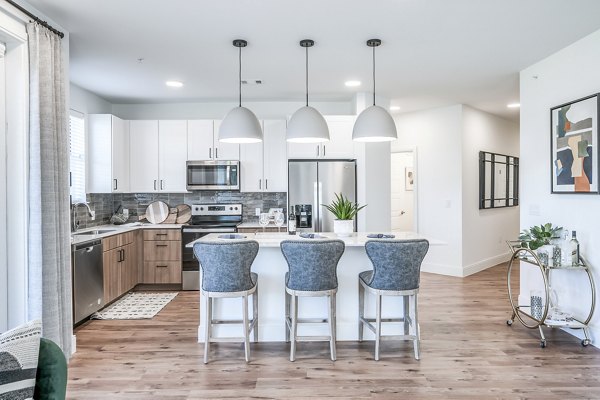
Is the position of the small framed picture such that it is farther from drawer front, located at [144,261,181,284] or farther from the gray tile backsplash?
drawer front, located at [144,261,181,284]

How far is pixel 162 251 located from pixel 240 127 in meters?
2.76

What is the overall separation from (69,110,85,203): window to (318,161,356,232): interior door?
308 centimetres

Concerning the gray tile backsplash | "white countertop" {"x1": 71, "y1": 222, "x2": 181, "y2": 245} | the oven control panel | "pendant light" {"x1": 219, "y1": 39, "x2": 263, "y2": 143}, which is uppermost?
"pendant light" {"x1": 219, "y1": 39, "x2": 263, "y2": 143}

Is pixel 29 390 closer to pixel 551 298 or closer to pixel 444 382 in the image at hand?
pixel 444 382

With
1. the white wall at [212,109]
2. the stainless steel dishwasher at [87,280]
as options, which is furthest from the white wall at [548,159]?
the stainless steel dishwasher at [87,280]

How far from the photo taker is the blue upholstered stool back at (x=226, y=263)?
288cm

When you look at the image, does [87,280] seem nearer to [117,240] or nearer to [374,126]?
[117,240]

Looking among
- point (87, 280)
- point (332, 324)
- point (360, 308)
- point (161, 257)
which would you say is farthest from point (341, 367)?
point (161, 257)

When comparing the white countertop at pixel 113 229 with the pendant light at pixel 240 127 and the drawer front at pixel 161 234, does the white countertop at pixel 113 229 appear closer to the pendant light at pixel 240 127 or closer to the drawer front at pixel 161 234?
the drawer front at pixel 161 234

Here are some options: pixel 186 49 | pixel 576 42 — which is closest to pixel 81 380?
pixel 186 49

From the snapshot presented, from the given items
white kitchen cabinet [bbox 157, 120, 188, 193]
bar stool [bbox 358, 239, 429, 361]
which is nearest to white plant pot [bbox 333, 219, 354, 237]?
bar stool [bbox 358, 239, 429, 361]

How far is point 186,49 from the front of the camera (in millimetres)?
3668

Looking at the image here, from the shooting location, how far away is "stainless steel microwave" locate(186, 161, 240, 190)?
5430 millimetres

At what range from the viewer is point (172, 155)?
5535 millimetres
